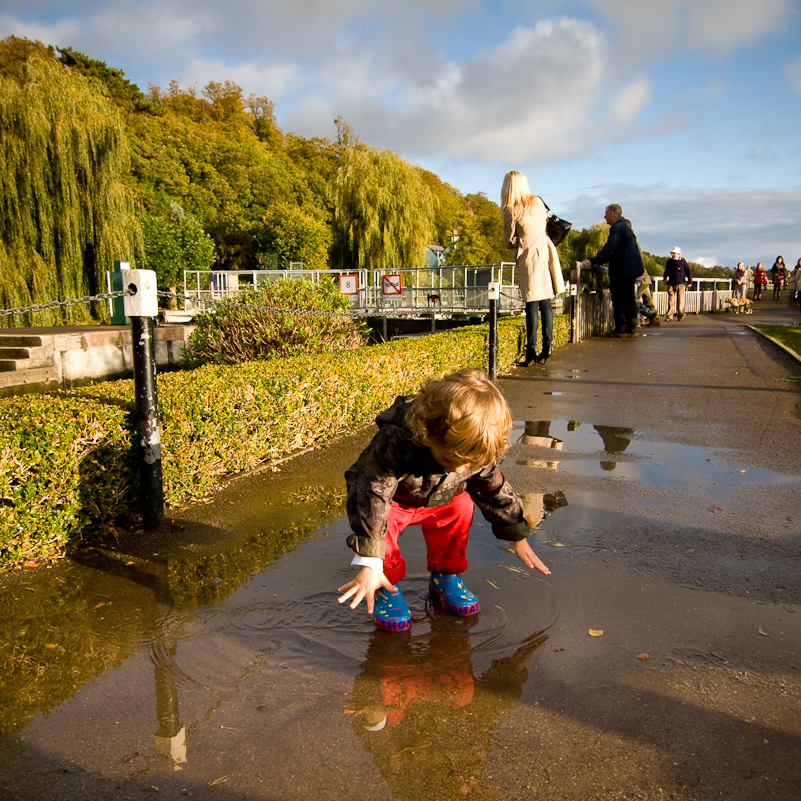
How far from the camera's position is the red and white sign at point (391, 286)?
84.3 feet

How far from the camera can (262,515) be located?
4301mm

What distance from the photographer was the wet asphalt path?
6.73ft

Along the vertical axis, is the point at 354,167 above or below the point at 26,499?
above

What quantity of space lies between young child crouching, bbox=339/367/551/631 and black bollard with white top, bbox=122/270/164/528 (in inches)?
65.2

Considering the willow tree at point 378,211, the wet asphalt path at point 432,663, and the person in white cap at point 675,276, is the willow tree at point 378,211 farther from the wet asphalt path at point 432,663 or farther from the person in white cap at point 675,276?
the wet asphalt path at point 432,663

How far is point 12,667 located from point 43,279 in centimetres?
1909

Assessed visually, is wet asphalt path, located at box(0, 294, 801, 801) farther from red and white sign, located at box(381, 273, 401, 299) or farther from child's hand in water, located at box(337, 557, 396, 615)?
red and white sign, located at box(381, 273, 401, 299)

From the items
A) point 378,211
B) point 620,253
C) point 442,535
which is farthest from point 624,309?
point 378,211

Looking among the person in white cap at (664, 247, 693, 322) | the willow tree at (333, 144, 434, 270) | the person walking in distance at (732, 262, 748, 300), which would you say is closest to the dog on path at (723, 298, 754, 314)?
the person walking in distance at (732, 262, 748, 300)

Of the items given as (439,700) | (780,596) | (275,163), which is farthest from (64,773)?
(275,163)

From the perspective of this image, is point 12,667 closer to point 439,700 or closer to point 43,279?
point 439,700

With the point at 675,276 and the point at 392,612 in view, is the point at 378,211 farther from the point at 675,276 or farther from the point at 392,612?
the point at 392,612

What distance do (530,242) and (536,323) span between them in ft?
3.82

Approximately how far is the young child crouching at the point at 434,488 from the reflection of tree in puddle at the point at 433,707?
7.8 inches
